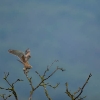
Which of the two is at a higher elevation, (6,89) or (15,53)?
(15,53)

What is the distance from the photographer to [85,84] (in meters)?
6.09

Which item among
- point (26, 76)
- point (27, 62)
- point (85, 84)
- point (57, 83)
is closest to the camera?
point (85, 84)

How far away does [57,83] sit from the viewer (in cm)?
920

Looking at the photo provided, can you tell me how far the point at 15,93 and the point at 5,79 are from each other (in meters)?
0.61

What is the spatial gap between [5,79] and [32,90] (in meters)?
0.94

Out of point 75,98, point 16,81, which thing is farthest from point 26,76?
point 75,98

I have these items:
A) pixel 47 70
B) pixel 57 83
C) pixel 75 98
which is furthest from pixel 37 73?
pixel 75 98

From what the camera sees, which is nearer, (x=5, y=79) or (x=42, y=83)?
(x=5, y=79)

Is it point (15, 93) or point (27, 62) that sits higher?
point (27, 62)

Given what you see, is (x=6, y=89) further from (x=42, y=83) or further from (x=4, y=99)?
(x=42, y=83)

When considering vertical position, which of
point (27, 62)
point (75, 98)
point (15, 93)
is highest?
point (27, 62)

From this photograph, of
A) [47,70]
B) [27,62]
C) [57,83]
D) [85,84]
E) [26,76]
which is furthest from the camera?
[57,83]

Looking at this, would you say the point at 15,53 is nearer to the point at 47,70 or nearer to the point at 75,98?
the point at 47,70

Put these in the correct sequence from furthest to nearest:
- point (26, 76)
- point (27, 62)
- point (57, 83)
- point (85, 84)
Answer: point (57, 83), point (26, 76), point (27, 62), point (85, 84)
